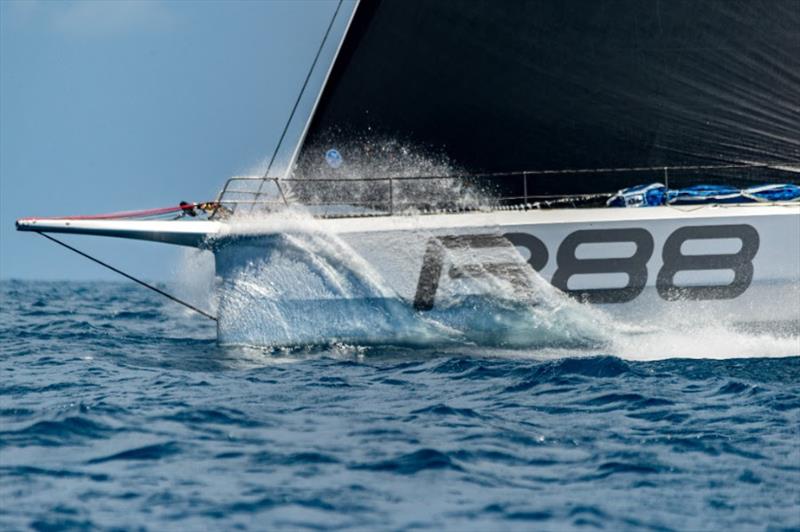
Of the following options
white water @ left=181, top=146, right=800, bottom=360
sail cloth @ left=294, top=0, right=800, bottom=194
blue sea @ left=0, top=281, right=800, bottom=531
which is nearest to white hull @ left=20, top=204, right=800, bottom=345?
white water @ left=181, top=146, right=800, bottom=360

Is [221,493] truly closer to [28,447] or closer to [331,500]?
[331,500]

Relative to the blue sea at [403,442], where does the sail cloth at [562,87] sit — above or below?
above

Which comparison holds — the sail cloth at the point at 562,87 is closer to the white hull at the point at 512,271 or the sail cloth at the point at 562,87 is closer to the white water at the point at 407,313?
the white hull at the point at 512,271

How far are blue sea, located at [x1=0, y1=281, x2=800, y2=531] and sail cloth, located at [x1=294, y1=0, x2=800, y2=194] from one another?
1.87 m

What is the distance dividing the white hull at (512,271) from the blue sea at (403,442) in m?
0.32

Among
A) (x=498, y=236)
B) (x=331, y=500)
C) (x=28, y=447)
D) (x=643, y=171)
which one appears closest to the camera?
(x=331, y=500)

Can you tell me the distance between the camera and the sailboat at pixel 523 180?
9344 millimetres

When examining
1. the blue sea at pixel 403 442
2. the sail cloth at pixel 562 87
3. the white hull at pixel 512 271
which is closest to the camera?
the blue sea at pixel 403 442

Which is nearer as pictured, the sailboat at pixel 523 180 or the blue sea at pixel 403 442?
the blue sea at pixel 403 442

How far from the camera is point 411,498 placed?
4.88m

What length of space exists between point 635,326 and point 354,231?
8.43 ft

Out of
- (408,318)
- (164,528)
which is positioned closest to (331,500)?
(164,528)

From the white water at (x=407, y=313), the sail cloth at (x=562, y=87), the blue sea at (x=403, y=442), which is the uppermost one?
the sail cloth at (x=562, y=87)

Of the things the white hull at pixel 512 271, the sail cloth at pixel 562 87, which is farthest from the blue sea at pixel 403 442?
the sail cloth at pixel 562 87
